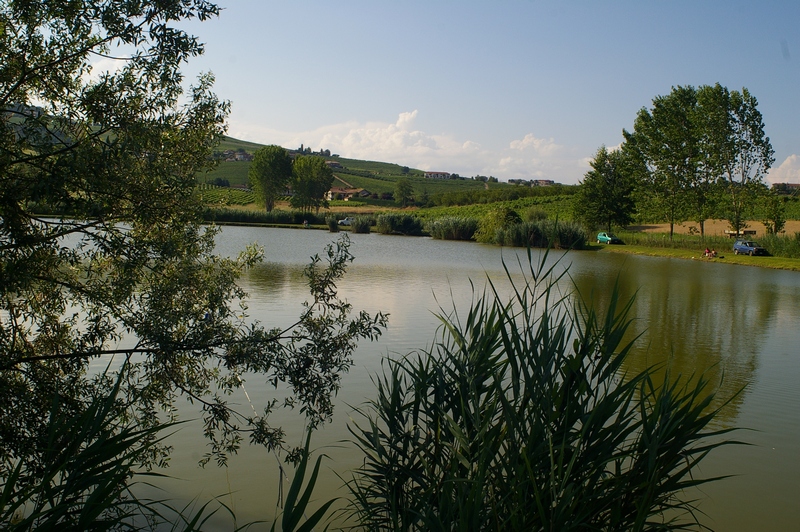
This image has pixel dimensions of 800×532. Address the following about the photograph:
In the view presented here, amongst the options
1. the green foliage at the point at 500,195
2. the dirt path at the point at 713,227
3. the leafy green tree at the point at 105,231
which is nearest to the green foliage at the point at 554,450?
the leafy green tree at the point at 105,231

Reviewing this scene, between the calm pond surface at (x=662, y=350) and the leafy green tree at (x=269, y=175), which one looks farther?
the leafy green tree at (x=269, y=175)

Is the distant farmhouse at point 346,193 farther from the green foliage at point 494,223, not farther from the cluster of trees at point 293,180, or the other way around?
the green foliage at point 494,223

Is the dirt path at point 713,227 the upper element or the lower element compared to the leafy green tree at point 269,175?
lower

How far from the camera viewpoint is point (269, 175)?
92812 millimetres

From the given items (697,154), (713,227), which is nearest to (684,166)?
(697,154)

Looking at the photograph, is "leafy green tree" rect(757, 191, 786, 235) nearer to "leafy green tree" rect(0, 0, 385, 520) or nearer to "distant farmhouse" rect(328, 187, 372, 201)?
"leafy green tree" rect(0, 0, 385, 520)

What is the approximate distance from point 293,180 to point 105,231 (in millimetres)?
90092

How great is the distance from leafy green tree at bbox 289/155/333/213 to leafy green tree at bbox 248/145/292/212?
197cm

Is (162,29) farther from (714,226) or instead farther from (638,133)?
Result: (714,226)

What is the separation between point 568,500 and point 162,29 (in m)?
4.20

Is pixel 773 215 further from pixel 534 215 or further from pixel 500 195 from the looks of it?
pixel 500 195

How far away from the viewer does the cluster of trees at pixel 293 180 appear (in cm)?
9138

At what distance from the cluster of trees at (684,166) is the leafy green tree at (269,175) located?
50949 millimetres

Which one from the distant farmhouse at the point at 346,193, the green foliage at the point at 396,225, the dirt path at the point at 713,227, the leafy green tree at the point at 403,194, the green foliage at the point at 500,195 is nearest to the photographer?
the dirt path at the point at 713,227
